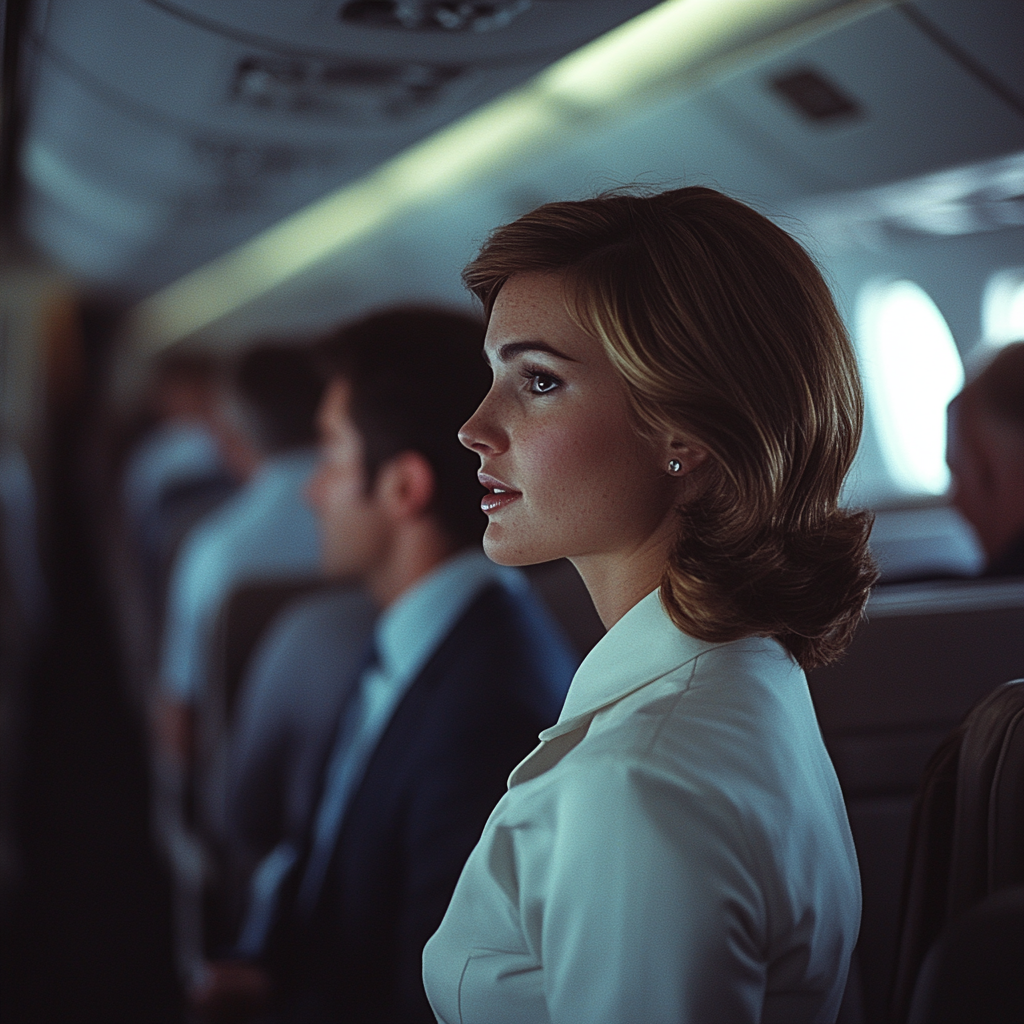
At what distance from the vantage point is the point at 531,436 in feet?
2.77

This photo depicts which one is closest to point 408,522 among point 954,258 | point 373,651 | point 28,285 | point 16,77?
point 373,651

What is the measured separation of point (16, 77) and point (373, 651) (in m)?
1.53

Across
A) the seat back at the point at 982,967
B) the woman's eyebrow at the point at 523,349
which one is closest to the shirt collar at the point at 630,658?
the woman's eyebrow at the point at 523,349

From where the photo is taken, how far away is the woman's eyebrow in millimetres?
831

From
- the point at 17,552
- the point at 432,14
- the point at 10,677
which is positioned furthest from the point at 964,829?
the point at 17,552

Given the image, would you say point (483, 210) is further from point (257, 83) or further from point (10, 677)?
point (10, 677)

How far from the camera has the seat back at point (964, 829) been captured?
38.6 inches

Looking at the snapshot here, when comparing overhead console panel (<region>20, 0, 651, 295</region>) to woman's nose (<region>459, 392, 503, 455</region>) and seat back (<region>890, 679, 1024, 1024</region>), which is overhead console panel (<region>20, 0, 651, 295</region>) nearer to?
woman's nose (<region>459, 392, 503, 455</region>)

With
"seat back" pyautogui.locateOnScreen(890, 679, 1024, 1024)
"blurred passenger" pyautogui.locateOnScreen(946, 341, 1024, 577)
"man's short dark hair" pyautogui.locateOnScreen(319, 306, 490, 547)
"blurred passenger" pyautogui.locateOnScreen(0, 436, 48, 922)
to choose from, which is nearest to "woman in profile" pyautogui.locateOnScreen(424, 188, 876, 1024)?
"seat back" pyautogui.locateOnScreen(890, 679, 1024, 1024)

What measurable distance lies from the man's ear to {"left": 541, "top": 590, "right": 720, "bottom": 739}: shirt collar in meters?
0.85

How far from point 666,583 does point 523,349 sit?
23 cm

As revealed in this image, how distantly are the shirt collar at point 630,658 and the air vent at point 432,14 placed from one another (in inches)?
43.0

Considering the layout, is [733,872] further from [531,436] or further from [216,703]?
[216,703]

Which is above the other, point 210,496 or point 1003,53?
point 1003,53
